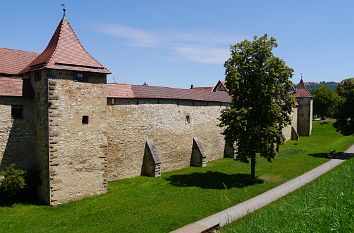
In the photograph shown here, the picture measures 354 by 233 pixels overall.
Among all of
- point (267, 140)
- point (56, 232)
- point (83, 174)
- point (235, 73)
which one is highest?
point (235, 73)

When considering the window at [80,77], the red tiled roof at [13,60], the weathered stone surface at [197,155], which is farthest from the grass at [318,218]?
the red tiled roof at [13,60]

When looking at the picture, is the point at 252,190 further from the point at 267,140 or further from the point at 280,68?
the point at 280,68

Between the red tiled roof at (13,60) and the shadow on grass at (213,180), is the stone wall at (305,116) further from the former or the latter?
the red tiled roof at (13,60)

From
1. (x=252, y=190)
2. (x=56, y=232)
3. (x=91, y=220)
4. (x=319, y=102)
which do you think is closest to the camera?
(x=56, y=232)

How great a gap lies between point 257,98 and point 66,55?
43.9 feet

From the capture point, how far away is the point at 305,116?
193ft

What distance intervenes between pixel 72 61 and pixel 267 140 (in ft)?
46.2

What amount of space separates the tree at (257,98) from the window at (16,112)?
13665mm

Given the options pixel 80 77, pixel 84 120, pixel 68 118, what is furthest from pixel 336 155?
pixel 68 118

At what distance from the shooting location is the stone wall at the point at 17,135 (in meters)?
20.7

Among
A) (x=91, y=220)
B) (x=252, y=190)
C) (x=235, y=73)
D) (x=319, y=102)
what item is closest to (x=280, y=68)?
(x=235, y=73)

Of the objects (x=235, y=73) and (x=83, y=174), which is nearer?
(x=83, y=174)

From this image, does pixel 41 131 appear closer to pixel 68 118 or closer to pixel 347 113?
pixel 68 118

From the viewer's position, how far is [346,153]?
39125mm
